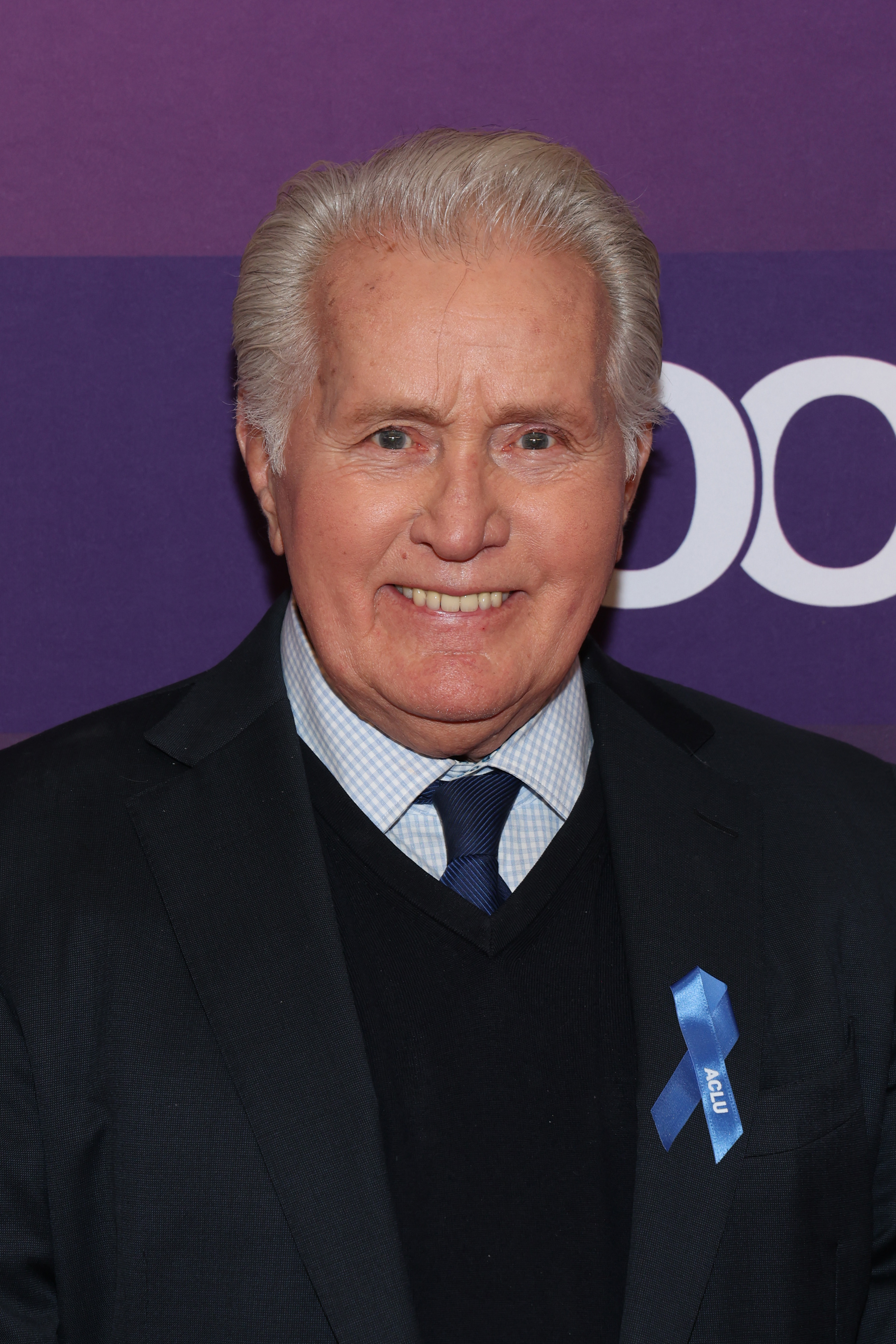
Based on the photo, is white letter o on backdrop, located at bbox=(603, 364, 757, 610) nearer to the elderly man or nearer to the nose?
the elderly man

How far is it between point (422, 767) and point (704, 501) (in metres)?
0.82

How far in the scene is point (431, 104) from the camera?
203cm

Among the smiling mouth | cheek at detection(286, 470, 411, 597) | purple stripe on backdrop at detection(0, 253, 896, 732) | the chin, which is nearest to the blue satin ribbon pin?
the chin

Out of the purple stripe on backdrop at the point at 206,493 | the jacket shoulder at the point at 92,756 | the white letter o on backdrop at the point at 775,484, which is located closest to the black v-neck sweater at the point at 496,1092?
the jacket shoulder at the point at 92,756

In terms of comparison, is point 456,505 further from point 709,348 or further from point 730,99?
point 730,99

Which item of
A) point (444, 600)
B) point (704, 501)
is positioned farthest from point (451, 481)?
point (704, 501)

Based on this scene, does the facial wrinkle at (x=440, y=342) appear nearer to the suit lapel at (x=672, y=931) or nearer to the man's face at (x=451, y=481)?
the man's face at (x=451, y=481)

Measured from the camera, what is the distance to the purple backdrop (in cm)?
200

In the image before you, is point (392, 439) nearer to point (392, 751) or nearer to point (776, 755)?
point (392, 751)

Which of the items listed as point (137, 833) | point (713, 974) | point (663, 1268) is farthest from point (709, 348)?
point (663, 1268)

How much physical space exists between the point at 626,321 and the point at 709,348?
0.54 meters

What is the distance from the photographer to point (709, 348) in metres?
2.15

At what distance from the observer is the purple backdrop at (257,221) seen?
2.00 metres

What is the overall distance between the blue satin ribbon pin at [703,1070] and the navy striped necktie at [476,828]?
10.1 inches
